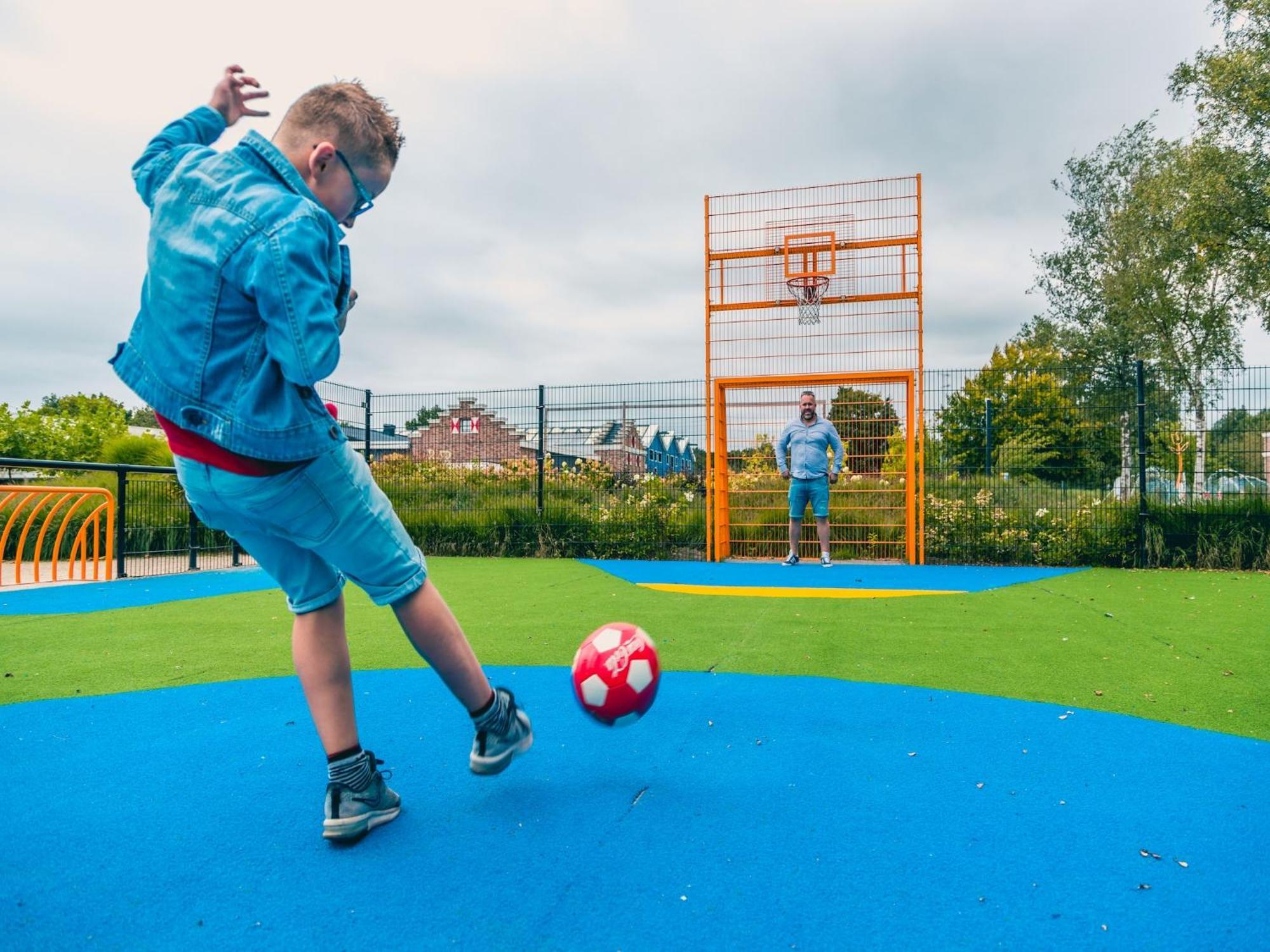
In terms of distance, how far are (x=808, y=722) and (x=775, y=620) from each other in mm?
2222

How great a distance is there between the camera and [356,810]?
1866 mm

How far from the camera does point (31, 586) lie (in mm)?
7105

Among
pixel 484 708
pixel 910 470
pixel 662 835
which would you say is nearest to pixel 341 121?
pixel 484 708

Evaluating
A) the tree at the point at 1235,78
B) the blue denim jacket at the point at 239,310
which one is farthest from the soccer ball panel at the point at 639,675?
the tree at the point at 1235,78

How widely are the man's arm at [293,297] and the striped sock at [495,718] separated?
102 centimetres

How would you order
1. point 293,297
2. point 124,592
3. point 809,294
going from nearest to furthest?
point 293,297
point 124,592
point 809,294

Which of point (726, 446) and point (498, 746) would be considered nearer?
point (498, 746)

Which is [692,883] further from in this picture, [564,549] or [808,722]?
[564,549]

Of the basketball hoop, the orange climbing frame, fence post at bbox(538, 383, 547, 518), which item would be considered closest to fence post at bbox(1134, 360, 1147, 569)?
the basketball hoop

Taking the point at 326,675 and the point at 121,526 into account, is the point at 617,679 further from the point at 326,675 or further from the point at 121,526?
the point at 121,526

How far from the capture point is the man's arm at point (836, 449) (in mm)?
9383

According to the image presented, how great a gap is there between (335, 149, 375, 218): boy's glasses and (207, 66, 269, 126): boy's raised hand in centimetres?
43

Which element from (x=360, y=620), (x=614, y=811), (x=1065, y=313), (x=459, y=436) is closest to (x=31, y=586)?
(x=360, y=620)

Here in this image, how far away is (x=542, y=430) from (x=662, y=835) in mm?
9226
